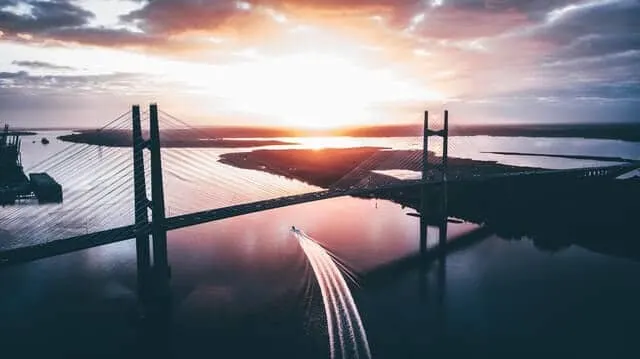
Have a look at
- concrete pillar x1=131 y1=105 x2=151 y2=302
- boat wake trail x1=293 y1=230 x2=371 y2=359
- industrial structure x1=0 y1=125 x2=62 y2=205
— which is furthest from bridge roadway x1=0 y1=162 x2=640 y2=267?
industrial structure x1=0 y1=125 x2=62 y2=205

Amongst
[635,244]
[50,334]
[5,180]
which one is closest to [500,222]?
[635,244]

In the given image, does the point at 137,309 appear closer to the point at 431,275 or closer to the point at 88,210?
the point at 431,275

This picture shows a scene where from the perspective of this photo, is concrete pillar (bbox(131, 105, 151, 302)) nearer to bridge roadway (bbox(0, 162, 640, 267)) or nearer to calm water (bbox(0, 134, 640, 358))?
bridge roadway (bbox(0, 162, 640, 267))

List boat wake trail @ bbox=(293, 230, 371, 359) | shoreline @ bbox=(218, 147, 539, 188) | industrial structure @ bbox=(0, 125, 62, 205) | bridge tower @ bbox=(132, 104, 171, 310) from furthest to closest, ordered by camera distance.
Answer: shoreline @ bbox=(218, 147, 539, 188) → industrial structure @ bbox=(0, 125, 62, 205) → bridge tower @ bbox=(132, 104, 171, 310) → boat wake trail @ bbox=(293, 230, 371, 359)

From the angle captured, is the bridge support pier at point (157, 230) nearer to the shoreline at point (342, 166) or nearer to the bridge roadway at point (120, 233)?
the bridge roadway at point (120, 233)

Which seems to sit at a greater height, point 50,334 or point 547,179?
point 547,179

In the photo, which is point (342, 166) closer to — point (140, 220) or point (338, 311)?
point (140, 220)

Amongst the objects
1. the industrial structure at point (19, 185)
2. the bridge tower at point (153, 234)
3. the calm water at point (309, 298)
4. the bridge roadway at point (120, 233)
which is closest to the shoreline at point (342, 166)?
the calm water at point (309, 298)
